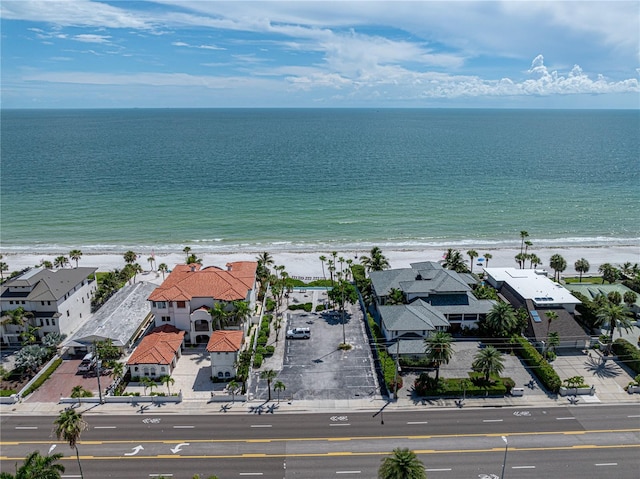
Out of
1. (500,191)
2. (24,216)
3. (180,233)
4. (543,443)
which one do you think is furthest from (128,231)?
(500,191)

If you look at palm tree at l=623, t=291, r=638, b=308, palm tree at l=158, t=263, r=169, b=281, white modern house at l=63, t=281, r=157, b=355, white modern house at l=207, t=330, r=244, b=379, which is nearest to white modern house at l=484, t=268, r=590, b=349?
palm tree at l=623, t=291, r=638, b=308

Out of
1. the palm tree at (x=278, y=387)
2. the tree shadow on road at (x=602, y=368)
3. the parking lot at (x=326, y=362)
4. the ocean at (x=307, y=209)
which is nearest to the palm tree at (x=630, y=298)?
the tree shadow on road at (x=602, y=368)

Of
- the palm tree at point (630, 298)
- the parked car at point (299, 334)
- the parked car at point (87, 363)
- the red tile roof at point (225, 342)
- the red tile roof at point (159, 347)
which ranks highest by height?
the palm tree at point (630, 298)

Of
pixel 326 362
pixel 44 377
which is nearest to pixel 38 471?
pixel 44 377

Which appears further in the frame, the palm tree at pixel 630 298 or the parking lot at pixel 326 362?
the palm tree at pixel 630 298

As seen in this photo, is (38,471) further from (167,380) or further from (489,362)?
(489,362)

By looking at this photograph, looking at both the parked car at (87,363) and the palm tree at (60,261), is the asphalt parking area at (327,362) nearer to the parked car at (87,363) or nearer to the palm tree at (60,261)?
the parked car at (87,363)
